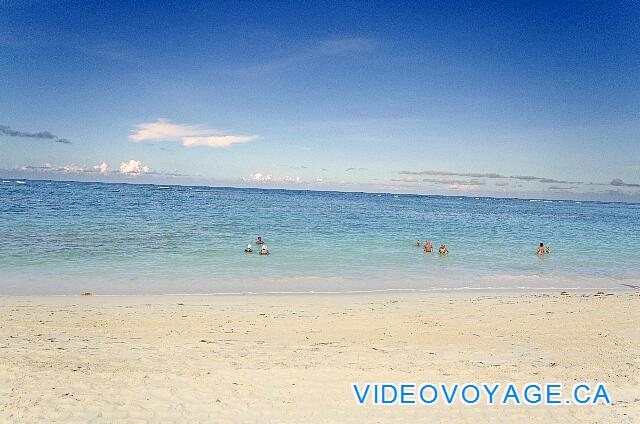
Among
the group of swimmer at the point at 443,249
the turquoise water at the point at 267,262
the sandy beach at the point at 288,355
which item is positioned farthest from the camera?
the group of swimmer at the point at 443,249

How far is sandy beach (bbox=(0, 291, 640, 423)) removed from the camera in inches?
249

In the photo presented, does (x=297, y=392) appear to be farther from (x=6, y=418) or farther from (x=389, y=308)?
(x=389, y=308)

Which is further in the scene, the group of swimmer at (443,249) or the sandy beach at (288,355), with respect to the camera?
the group of swimmer at (443,249)

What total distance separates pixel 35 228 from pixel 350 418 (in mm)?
28082

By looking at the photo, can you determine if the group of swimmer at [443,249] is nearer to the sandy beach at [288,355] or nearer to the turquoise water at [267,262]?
the turquoise water at [267,262]

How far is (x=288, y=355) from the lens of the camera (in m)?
8.45

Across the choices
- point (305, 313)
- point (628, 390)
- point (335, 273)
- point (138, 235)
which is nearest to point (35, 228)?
point (138, 235)

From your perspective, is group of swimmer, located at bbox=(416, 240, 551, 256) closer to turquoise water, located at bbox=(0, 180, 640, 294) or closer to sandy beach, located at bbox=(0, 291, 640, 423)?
turquoise water, located at bbox=(0, 180, 640, 294)

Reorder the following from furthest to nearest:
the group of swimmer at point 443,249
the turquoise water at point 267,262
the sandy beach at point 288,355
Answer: the group of swimmer at point 443,249, the turquoise water at point 267,262, the sandy beach at point 288,355

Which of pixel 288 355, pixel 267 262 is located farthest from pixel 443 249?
pixel 288 355

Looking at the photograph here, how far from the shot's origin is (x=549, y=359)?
8.73m

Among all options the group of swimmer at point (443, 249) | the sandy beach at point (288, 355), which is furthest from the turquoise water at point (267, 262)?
the sandy beach at point (288, 355)

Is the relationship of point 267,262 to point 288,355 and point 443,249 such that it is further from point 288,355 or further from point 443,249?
point 288,355

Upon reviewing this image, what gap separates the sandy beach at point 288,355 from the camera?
20.8 ft
